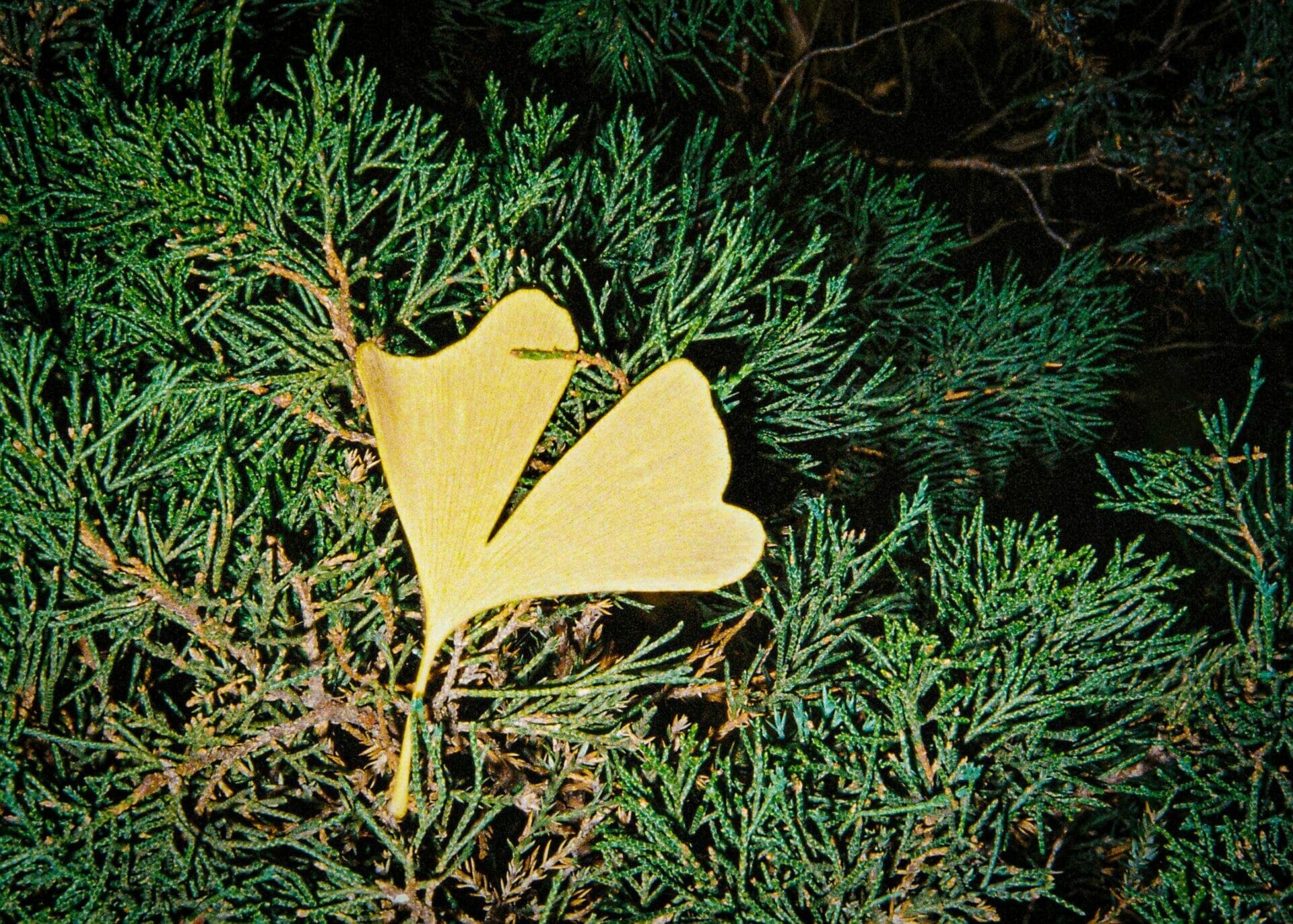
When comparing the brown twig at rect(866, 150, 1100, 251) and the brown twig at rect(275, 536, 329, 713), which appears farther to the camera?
the brown twig at rect(866, 150, 1100, 251)

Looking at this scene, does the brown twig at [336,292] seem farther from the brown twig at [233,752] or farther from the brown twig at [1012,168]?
the brown twig at [1012,168]

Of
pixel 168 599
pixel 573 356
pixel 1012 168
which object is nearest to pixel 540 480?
pixel 573 356

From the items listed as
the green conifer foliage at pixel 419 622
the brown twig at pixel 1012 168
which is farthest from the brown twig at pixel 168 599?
the brown twig at pixel 1012 168

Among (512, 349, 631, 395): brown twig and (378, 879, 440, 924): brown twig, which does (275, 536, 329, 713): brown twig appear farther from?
(512, 349, 631, 395): brown twig

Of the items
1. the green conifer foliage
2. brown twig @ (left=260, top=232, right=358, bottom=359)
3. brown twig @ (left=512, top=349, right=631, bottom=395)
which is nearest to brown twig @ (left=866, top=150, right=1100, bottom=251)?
the green conifer foliage

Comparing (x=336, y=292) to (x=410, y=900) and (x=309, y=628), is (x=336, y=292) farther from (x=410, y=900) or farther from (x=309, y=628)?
(x=410, y=900)

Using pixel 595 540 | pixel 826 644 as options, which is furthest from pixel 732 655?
pixel 595 540

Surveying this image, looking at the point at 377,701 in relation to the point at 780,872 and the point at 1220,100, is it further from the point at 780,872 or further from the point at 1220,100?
the point at 1220,100
